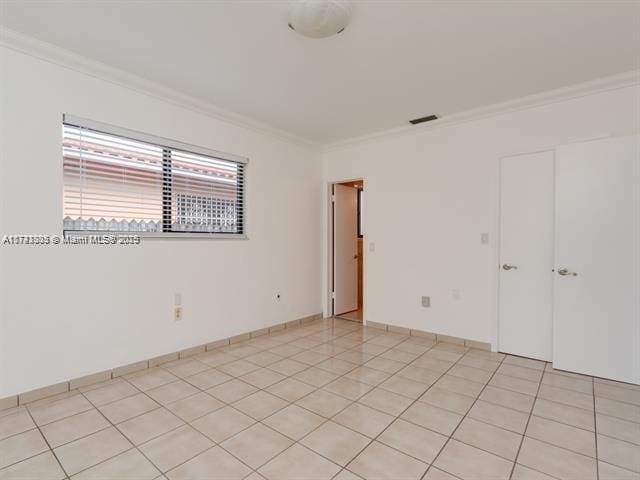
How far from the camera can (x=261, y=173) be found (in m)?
4.13

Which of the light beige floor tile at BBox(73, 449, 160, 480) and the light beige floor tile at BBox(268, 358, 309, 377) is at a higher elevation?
the light beige floor tile at BBox(73, 449, 160, 480)

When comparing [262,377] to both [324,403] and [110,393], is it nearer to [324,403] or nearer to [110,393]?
[324,403]

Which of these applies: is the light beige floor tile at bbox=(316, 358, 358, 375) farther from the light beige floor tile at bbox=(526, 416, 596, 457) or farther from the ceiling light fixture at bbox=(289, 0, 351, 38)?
the ceiling light fixture at bbox=(289, 0, 351, 38)

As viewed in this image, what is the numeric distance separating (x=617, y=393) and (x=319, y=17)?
3.56 metres

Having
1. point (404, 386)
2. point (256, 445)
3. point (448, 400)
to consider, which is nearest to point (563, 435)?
point (448, 400)

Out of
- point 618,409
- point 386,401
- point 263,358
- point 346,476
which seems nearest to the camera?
point 346,476

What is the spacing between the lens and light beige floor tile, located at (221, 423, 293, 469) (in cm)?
180

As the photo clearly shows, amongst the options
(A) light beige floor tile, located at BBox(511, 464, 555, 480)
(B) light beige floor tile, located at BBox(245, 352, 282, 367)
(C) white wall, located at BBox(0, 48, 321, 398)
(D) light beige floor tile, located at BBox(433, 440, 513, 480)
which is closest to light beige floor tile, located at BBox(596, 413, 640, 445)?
(A) light beige floor tile, located at BBox(511, 464, 555, 480)

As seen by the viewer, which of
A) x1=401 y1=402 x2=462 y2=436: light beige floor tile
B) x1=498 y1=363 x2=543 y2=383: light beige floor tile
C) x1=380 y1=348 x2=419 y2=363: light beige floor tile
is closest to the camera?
x1=401 y1=402 x2=462 y2=436: light beige floor tile

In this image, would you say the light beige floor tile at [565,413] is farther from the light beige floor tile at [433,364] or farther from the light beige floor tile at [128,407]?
the light beige floor tile at [128,407]

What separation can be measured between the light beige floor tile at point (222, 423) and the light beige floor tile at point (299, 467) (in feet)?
1.31

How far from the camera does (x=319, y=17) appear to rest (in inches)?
78.7

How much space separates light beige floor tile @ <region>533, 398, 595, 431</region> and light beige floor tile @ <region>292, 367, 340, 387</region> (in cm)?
153

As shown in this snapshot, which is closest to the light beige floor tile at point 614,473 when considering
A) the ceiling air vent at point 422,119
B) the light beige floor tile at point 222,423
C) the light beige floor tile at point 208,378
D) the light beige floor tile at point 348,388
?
the light beige floor tile at point 348,388
